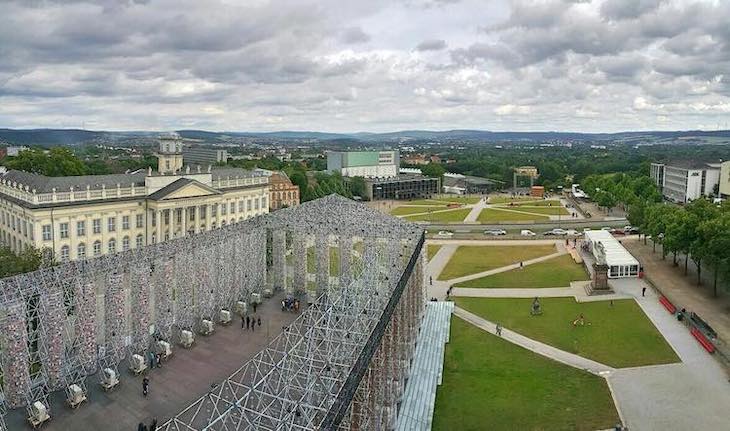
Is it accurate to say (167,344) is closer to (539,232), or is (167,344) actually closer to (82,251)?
(82,251)

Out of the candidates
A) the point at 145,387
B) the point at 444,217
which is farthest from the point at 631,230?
the point at 145,387

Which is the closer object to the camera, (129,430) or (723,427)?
(129,430)

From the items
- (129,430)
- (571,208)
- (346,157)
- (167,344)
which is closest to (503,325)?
(167,344)

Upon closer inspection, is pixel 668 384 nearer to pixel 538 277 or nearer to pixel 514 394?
pixel 514 394

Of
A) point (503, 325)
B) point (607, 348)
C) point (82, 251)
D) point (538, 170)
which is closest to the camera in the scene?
point (607, 348)

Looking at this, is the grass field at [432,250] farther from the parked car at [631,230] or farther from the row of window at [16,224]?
the row of window at [16,224]

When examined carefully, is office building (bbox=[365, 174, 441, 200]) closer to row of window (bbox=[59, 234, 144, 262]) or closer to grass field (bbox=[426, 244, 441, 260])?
grass field (bbox=[426, 244, 441, 260])
